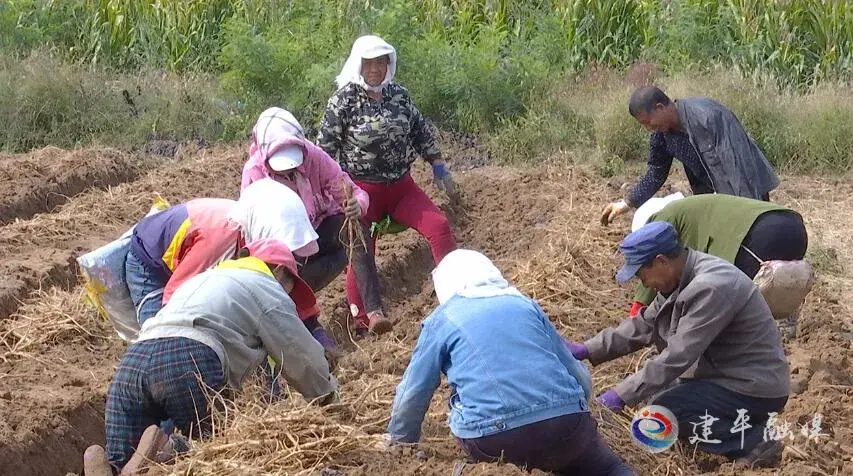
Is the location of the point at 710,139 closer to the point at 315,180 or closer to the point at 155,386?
the point at 315,180

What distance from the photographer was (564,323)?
7652 mm

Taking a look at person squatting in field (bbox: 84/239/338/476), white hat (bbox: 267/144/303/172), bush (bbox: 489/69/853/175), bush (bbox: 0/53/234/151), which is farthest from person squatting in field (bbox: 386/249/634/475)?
bush (bbox: 0/53/234/151)

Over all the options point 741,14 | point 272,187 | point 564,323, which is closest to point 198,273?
point 272,187

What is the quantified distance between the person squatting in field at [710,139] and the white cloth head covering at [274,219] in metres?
2.23

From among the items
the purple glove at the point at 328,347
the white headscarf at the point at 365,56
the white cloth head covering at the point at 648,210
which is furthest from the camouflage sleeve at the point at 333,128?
the white cloth head covering at the point at 648,210

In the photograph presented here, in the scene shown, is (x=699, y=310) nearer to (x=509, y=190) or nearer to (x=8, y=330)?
(x=8, y=330)

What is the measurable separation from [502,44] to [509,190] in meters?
3.21

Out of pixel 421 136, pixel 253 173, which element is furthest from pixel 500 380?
pixel 421 136

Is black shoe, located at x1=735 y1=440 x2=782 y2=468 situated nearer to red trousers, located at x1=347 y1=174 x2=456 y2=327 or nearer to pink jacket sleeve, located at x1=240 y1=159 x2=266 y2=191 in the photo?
red trousers, located at x1=347 y1=174 x2=456 y2=327

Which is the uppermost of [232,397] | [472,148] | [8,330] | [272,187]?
[272,187]

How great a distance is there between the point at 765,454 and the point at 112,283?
3.30 metres

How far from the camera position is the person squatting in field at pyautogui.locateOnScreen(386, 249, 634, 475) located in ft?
15.1

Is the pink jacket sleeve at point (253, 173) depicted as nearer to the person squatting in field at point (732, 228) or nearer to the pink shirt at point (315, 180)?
the pink shirt at point (315, 180)

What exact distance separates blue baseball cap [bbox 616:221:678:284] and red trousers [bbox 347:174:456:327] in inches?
100
